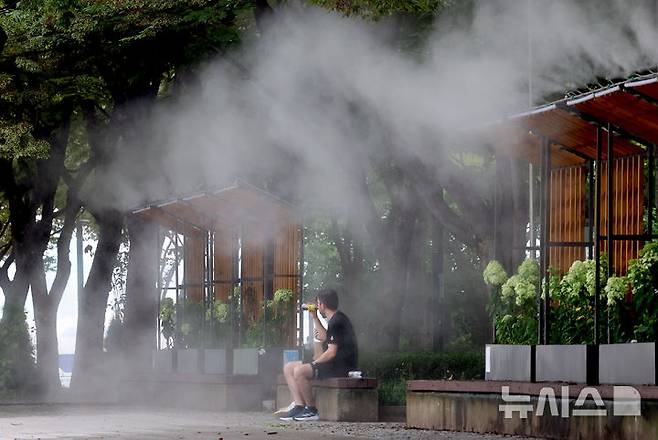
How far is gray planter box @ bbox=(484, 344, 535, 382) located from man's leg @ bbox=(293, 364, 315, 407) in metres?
3.39

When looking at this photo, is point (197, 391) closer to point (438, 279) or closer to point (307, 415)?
point (307, 415)

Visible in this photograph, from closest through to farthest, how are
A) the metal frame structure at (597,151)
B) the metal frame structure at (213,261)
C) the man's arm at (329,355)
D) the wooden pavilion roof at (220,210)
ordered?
the metal frame structure at (597,151) < the man's arm at (329,355) < the wooden pavilion roof at (220,210) < the metal frame structure at (213,261)

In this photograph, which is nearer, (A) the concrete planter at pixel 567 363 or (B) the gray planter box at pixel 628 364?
(B) the gray planter box at pixel 628 364

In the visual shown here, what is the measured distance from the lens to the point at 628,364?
44.0 ft

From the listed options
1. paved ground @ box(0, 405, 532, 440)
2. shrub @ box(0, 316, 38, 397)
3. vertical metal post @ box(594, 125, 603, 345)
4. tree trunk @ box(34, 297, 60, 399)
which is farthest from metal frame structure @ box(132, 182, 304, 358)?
vertical metal post @ box(594, 125, 603, 345)

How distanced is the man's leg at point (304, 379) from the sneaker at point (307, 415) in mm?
97

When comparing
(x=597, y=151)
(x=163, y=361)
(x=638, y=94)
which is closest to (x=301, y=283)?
(x=163, y=361)

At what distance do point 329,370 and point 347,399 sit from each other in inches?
17.5

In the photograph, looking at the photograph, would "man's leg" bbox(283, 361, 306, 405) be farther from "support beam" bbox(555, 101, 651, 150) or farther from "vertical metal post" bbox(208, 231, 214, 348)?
"vertical metal post" bbox(208, 231, 214, 348)

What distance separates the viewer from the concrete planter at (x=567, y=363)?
1426 cm

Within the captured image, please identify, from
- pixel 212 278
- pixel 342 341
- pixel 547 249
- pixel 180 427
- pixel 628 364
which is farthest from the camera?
pixel 212 278

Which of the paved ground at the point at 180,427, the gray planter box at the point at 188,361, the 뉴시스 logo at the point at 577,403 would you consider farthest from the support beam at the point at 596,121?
the gray planter box at the point at 188,361

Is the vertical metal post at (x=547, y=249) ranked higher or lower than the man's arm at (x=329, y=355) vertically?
higher

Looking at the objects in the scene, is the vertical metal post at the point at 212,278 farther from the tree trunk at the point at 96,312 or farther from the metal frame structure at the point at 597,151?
the metal frame structure at the point at 597,151
